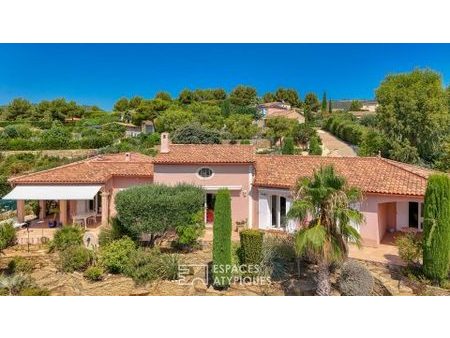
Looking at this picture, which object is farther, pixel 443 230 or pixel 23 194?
pixel 23 194

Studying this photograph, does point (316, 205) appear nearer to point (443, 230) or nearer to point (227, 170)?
point (443, 230)

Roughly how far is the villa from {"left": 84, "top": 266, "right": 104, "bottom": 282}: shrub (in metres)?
11.1

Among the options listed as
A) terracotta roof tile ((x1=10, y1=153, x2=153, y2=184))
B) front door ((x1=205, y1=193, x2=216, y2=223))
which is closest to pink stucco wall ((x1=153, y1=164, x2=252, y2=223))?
front door ((x1=205, y1=193, x2=216, y2=223))

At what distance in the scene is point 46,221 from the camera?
38.6 m

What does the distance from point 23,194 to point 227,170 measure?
19.3m

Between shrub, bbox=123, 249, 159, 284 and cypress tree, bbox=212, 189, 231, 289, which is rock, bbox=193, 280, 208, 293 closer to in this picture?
cypress tree, bbox=212, 189, 231, 289

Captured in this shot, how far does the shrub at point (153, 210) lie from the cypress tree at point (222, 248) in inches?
231

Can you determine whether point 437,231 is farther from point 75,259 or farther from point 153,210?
point 75,259

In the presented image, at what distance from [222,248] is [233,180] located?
1353 cm

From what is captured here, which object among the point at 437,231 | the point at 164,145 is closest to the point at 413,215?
the point at 437,231

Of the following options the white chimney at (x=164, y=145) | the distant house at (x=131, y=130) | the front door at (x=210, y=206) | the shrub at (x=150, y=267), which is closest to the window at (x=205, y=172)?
the front door at (x=210, y=206)

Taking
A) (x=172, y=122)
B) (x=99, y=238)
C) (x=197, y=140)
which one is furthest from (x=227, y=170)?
(x=172, y=122)

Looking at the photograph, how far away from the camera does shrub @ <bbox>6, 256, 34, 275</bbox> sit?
25.8 metres
